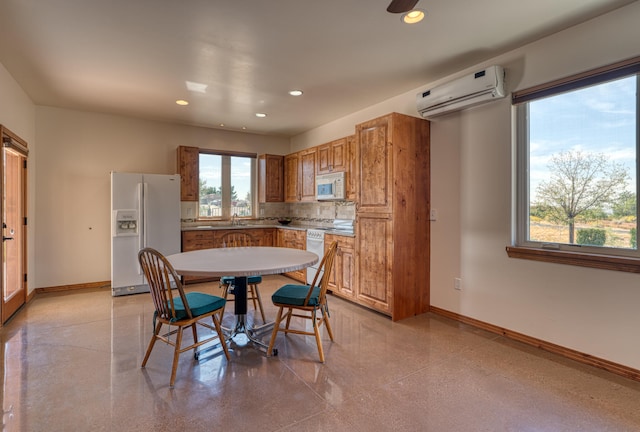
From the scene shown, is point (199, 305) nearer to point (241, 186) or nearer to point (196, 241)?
point (196, 241)

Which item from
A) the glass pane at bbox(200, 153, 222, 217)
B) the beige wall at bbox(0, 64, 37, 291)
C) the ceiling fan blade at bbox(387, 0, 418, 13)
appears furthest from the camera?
the glass pane at bbox(200, 153, 222, 217)

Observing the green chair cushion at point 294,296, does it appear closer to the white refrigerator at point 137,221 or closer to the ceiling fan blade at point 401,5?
the ceiling fan blade at point 401,5

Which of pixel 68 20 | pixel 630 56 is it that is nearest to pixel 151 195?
pixel 68 20

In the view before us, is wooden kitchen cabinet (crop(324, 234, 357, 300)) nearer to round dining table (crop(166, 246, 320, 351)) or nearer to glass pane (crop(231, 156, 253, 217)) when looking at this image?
round dining table (crop(166, 246, 320, 351))

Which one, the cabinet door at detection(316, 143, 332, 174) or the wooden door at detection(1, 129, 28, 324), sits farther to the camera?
the cabinet door at detection(316, 143, 332, 174)

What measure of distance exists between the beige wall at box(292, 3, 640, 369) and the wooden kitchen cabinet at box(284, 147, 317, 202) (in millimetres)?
1792

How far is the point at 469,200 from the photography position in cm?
329

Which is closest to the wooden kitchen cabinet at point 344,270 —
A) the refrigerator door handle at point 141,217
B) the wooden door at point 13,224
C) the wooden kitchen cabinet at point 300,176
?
the wooden kitchen cabinet at point 300,176

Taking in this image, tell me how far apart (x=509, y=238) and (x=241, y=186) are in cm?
457

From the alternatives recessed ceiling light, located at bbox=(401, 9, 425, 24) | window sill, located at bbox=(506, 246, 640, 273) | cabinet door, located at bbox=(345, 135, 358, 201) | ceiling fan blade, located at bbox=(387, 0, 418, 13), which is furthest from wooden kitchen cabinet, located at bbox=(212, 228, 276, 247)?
ceiling fan blade, located at bbox=(387, 0, 418, 13)

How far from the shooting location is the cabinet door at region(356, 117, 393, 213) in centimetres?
342

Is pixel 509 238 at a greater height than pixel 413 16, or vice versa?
pixel 413 16

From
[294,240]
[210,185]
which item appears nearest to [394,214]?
[294,240]

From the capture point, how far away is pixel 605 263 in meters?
2.38
